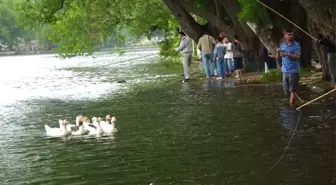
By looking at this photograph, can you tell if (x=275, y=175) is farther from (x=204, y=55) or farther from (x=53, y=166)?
(x=204, y=55)

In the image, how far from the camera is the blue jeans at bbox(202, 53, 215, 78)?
79.0ft

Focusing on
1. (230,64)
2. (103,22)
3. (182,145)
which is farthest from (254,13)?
(103,22)

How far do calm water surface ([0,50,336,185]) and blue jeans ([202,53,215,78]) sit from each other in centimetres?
659

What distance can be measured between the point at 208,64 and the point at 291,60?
412 inches

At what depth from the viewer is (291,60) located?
557 inches

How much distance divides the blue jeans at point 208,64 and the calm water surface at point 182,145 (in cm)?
659

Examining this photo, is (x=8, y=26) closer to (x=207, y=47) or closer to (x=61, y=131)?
(x=207, y=47)

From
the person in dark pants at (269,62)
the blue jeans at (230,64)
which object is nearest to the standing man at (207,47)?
the blue jeans at (230,64)

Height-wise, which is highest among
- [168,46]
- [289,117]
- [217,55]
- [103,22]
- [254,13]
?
[103,22]

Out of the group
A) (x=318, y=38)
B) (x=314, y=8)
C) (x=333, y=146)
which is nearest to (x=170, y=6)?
(x=318, y=38)

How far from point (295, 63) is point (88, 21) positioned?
27566 millimetres

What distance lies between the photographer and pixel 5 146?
11445mm

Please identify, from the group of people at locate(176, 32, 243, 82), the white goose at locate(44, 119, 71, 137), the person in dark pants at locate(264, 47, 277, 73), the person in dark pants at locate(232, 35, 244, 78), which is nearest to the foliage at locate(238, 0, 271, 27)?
the group of people at locate(176, 32, 243, 82)

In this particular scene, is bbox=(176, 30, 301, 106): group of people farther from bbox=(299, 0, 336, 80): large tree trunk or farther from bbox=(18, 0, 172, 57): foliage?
bbox=(18, 0, 172, 57): foliage
